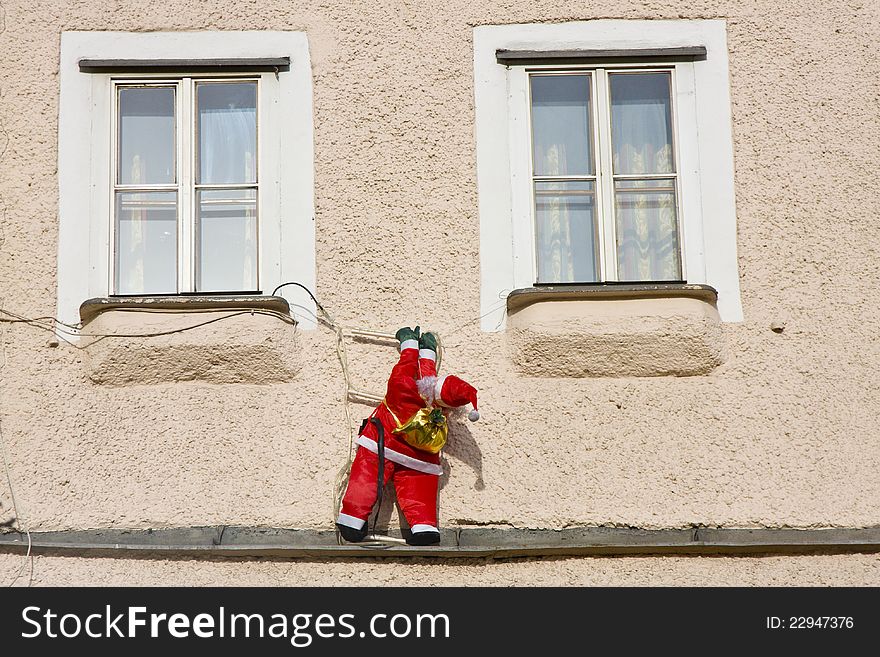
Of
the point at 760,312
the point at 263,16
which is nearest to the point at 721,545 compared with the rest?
the point at 760,312

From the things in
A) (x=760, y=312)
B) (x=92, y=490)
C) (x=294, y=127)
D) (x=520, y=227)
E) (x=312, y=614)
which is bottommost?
(x=312, y=614)

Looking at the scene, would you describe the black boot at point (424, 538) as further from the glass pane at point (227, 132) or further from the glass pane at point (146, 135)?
the glass pane at point (146, 135)

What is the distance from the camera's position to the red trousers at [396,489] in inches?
→ 278

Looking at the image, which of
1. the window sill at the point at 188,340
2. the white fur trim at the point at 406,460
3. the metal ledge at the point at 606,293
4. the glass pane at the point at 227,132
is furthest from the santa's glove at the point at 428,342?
the glass pane at the point at 227,132

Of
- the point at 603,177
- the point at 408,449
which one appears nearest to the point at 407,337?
the point at 408,449

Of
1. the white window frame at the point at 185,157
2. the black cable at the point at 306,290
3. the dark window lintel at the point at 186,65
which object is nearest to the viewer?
the black cable at the point at 306,290

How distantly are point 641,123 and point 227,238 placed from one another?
93.5 inches

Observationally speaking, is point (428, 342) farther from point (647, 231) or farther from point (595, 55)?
Answer: point (595, 55)

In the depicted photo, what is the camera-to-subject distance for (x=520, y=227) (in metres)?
7.64

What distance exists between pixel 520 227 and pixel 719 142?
1.19m

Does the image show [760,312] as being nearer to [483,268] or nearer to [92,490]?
[483,268]

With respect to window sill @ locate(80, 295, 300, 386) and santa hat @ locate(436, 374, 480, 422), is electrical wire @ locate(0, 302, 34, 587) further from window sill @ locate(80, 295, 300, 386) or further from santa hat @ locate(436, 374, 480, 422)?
santa hat @ locate(436, 374, 480, 422)

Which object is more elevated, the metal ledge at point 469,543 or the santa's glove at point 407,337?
the santa's glove at point 407,337

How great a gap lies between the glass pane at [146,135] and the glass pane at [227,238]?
277 millimetres
